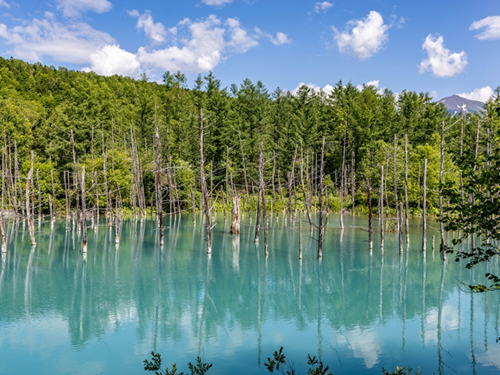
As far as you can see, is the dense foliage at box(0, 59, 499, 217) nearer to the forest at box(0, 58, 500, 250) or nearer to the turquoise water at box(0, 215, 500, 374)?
the forest at box(0, 58, 500, 250)

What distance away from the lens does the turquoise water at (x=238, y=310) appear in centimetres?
1124

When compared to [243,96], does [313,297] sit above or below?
below

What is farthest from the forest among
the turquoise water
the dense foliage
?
the turquoise water

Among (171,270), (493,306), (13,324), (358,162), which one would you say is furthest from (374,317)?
(358,162)

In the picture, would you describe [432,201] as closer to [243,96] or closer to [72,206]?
[243,96]

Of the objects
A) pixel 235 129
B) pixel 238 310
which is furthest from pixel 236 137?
pixel 238 310

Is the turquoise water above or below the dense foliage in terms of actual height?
below

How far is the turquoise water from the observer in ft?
36.9

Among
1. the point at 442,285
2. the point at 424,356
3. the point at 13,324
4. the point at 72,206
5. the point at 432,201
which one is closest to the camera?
the point at 424,356

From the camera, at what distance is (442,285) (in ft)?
63.1

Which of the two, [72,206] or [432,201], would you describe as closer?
[432,201]

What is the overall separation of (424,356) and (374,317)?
11.5ft

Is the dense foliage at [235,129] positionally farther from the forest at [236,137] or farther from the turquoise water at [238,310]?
the turquoise water at [238,310]

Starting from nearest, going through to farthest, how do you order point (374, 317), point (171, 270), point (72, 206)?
point (374, 317), point (171, 270), point (72, 206)
